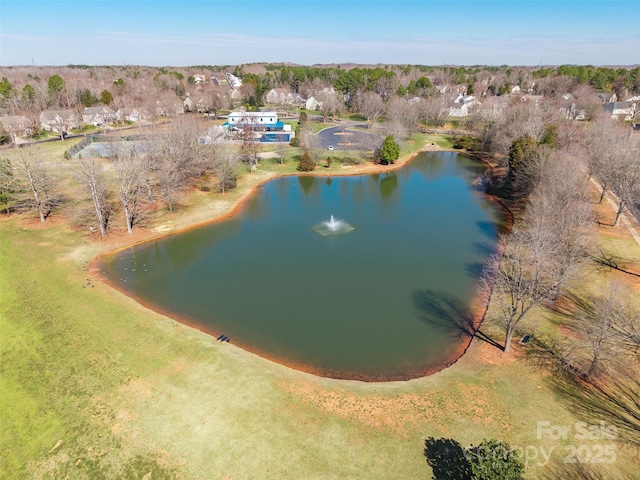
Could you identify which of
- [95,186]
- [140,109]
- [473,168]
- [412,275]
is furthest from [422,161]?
[140,109]

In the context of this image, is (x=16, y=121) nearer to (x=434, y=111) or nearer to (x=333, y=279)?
(x=333, y=279)

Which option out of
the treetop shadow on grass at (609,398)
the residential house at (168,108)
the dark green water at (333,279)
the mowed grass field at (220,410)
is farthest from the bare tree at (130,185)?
the residential house at (168,108)

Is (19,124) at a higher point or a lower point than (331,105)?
lower

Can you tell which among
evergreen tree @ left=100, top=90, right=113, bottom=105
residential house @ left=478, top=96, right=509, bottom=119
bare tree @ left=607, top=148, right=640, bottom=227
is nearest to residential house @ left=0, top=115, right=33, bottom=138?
evergreen tree @ left=100, top=90, right=113, bottom=105

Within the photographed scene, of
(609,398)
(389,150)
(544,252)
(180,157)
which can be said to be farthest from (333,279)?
(389,150)

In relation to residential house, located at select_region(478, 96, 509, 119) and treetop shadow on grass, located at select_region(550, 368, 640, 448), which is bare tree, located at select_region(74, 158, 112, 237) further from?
residential house, located at select_region(478, 96, 509, 119)

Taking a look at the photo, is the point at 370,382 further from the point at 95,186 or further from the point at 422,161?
the point at 422,161
